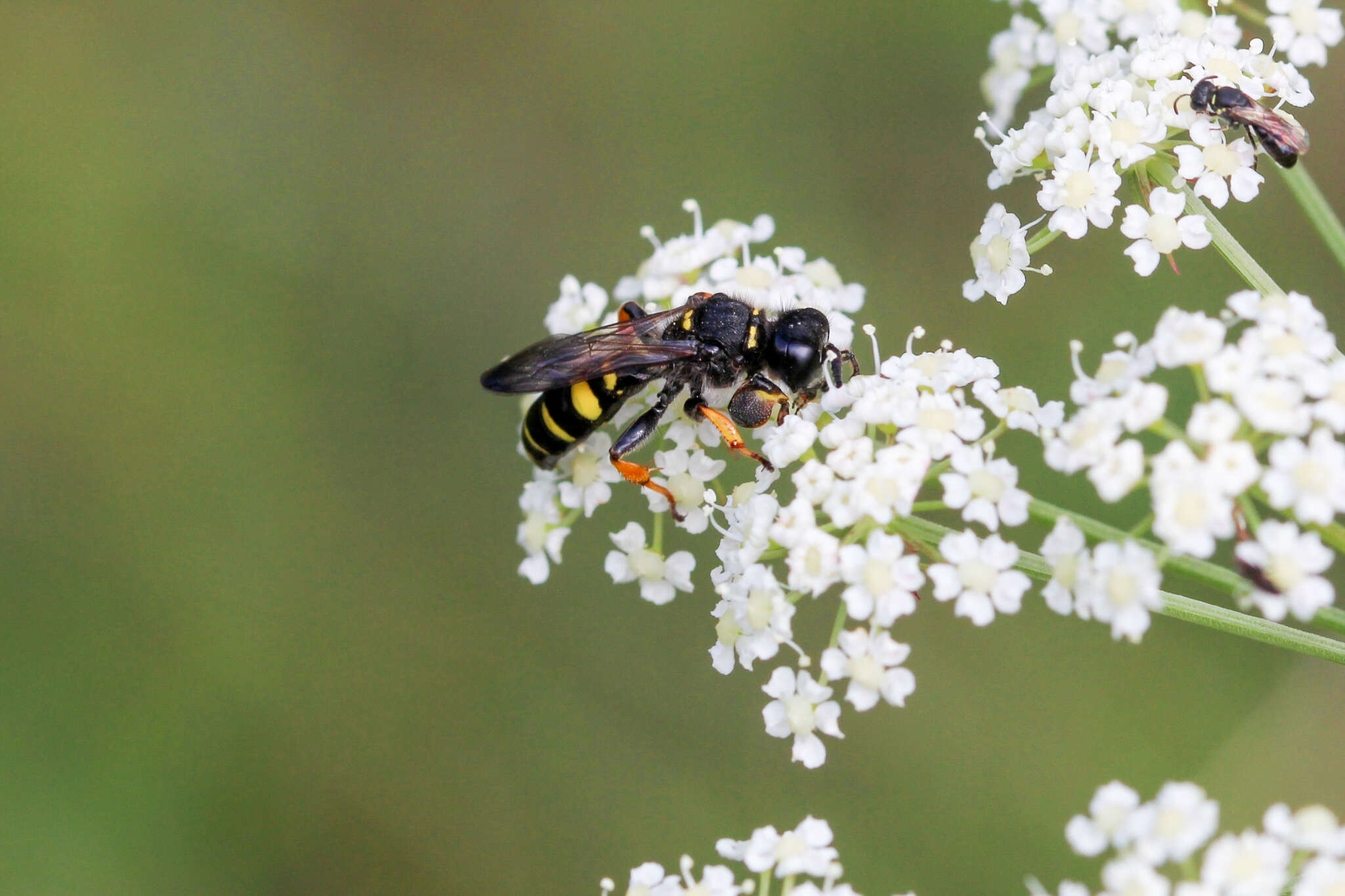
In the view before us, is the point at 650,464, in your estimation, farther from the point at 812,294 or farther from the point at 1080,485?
the point at 1080,485

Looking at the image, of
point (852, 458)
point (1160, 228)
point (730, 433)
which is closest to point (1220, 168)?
point (1160, 228)

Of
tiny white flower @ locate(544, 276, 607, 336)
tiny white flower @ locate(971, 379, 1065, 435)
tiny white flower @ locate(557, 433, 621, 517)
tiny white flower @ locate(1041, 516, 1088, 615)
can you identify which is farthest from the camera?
tiny white flower @ locate(544, 276, 607, 336)

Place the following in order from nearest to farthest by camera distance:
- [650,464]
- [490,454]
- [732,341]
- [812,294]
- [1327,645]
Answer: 1. [1327,645]
2. [732,341]
3. [812,294]
4. [650,464]
5. [490,454]

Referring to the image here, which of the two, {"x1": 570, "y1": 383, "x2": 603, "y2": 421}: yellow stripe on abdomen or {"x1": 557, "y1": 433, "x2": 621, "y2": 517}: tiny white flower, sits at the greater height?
{"x1": 570, "y1": 383, "x2": 603, "y2": 421}: yellow stripe on abdomen

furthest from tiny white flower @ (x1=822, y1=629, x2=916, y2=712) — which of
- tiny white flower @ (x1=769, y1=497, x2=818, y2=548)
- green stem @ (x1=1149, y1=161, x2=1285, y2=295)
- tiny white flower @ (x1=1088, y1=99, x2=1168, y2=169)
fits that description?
tiny white flower @ (x1=1088, y1=99, x2=1168, y2=169)

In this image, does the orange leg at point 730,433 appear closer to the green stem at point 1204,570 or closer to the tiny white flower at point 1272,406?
the green stem at point 1204,570

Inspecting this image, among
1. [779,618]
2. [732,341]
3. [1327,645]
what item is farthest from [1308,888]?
[732,341]

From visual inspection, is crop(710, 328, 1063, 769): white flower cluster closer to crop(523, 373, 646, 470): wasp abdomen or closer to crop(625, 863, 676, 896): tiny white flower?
crop(625, 863, 676, 896): tiny white flower
